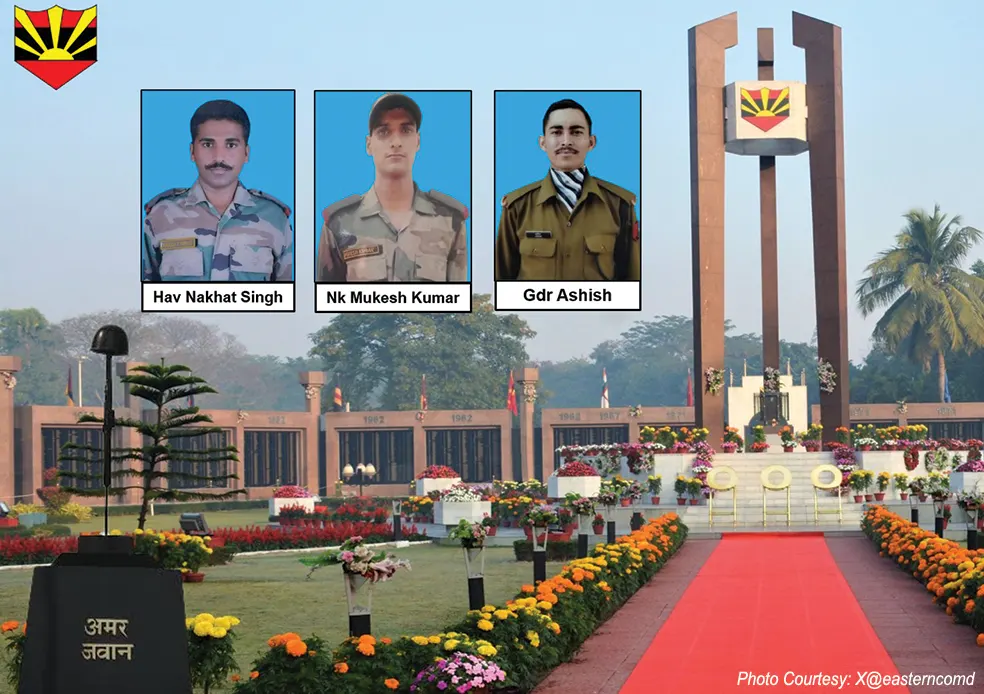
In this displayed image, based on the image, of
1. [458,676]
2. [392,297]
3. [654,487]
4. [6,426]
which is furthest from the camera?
[6,426]

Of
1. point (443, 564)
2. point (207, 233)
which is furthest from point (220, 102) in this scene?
point (443, 564)

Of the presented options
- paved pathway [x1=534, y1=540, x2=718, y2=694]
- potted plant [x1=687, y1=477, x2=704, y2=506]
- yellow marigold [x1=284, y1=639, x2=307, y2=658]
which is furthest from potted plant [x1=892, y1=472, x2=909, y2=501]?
yellow marigold [x1=284, y1=639, x2=307, y2=658]

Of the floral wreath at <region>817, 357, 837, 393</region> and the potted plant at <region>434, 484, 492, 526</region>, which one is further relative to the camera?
the floral wreath at <region>817, 357, 837, 393</region>

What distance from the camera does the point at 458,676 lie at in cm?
1056

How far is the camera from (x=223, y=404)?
116562mm

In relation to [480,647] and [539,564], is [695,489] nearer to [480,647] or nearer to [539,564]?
[539,564]

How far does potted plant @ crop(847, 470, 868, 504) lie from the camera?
132 feet

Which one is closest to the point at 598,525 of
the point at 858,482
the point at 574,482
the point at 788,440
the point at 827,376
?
the point at 574,482

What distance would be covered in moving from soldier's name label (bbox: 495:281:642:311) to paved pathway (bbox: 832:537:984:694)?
4323mm

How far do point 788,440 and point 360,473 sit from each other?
90.7 ft

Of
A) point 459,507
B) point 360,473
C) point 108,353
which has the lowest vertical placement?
point 360,473

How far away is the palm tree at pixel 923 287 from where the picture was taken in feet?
244

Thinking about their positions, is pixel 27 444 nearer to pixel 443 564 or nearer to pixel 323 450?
pixel 323 450

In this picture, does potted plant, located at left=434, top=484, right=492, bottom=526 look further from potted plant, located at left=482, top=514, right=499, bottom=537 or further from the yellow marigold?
the yellow marigold
